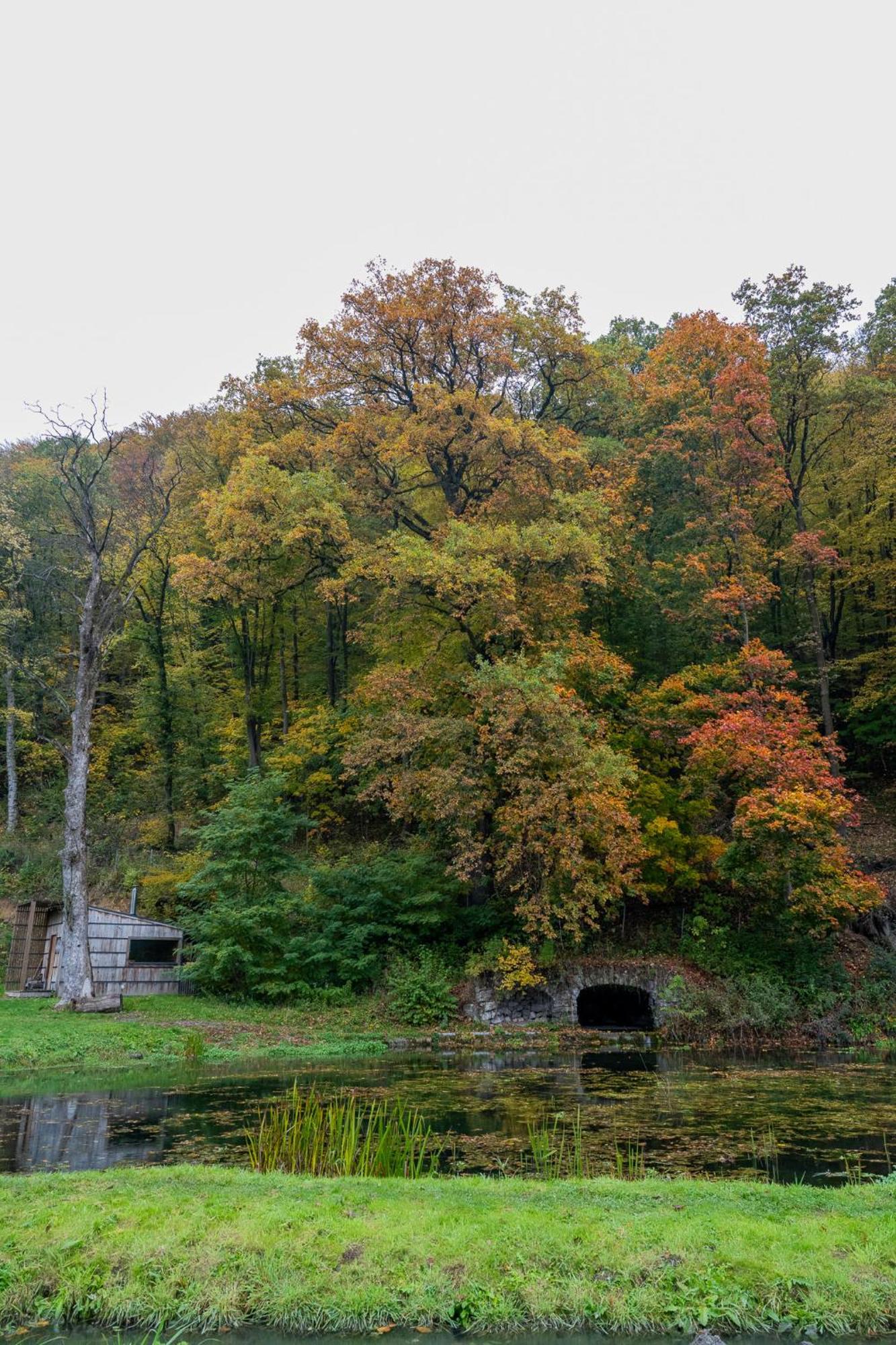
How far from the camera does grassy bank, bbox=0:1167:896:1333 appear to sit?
501cm

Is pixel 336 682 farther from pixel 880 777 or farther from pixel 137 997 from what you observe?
pixel 880 777

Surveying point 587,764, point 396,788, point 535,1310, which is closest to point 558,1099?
point 535,1310

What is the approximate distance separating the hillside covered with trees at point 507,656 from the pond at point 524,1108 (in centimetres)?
527

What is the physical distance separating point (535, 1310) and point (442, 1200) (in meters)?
1.33

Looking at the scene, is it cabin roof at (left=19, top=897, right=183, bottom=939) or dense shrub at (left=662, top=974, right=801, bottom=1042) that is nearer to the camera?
dense shrub at (left=662, top=974, right=801, bottom=1042)

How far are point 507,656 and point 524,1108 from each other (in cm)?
1428

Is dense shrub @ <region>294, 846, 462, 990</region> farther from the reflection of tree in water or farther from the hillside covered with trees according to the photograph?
the reflection of tree in water

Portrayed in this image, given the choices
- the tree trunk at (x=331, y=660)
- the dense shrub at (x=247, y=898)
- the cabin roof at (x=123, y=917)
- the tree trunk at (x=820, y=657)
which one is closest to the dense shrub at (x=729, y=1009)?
the tree trunk at (x=820, y=657)

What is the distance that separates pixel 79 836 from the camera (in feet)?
67.3

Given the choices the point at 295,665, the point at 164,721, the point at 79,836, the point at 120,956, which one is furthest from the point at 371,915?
the point at 295,665

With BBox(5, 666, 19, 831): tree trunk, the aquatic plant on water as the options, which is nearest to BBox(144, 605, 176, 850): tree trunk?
BBox(5, 666, 19, 831): tree trunk

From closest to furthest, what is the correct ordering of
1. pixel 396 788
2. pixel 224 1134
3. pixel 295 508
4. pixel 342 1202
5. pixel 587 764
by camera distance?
pixel 342 1202 < pixel 224 1134 < pixel 587 764 < pixel 396 788 < pixel 295 508

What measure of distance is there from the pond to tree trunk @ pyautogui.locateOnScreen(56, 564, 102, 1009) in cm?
613

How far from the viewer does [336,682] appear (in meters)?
34.8
